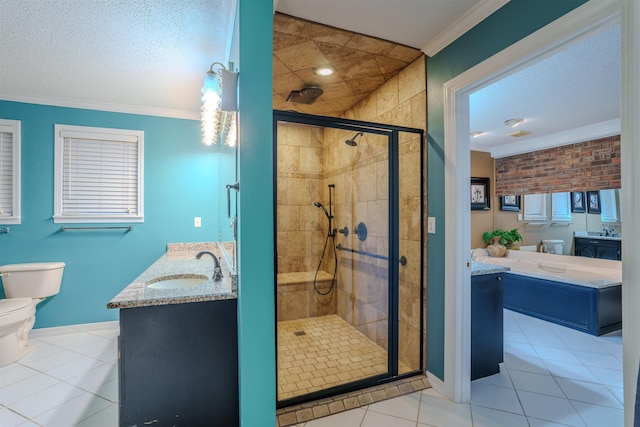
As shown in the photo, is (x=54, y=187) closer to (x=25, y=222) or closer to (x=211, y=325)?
(x=25, y=222)

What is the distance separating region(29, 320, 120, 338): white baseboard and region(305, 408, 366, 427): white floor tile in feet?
8.51

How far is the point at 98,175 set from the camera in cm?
307

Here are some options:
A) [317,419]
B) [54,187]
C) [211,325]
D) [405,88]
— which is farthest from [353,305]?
[54,187]

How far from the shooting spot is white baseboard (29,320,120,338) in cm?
289

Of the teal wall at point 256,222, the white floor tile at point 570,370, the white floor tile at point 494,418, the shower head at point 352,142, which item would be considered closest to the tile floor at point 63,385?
the teal wall at point 256,222

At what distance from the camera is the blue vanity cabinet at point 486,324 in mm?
2133

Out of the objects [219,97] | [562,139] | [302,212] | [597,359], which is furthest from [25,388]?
[562,139]

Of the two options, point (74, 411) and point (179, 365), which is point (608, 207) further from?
point (74, 411)

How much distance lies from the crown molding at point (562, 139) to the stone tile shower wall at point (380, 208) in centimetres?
293

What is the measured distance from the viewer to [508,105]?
9.80 feet

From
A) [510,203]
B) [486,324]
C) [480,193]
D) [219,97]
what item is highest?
[219,97]

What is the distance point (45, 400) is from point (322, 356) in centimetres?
196

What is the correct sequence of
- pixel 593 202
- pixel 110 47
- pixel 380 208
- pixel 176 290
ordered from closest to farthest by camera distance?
pixel 176 290 < pixel 110 47 < pixel 380 208 < pixel 593 202

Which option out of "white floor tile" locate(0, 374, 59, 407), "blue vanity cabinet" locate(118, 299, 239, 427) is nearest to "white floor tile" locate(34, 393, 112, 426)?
"white floor tile" locate(0, 374, 59, 407)
